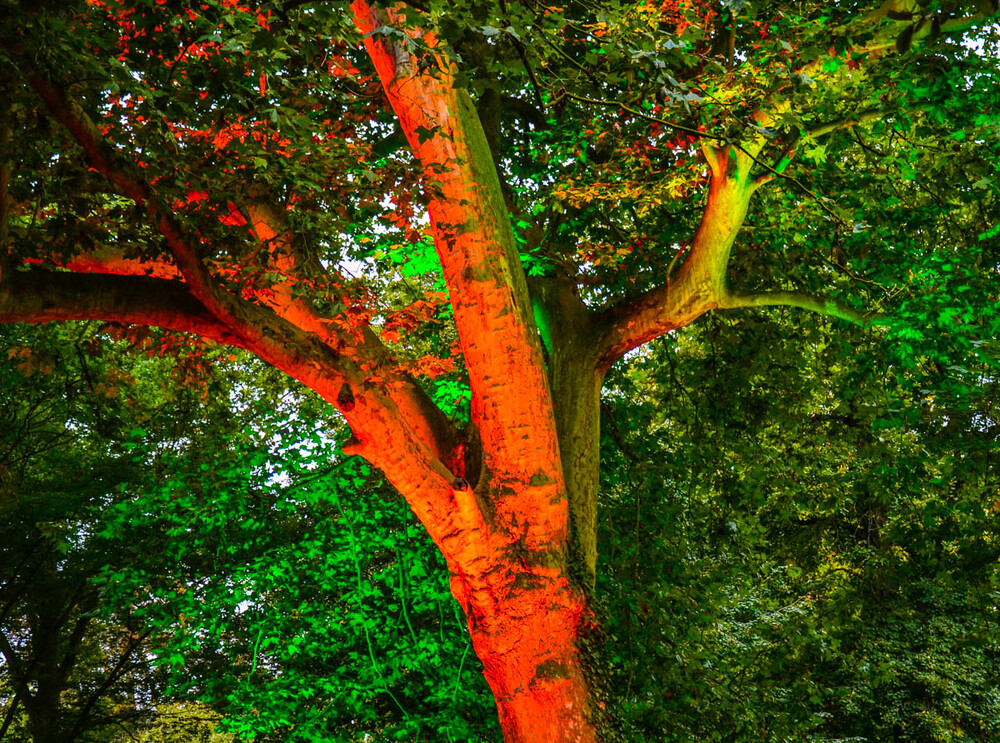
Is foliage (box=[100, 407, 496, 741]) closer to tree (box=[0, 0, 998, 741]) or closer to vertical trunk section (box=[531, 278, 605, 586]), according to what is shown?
tree (box=[0, 0, 998, 741])

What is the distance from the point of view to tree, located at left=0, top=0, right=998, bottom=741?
3.66 metres

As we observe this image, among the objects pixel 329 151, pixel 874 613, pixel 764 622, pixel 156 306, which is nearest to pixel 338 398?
pixel 156 306

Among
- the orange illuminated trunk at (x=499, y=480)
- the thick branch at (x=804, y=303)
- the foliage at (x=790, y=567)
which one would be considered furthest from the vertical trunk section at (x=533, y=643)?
the thick branch at (x=804, y=303)

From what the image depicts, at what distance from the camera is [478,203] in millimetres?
5016

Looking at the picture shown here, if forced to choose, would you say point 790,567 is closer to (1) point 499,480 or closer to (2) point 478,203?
(1) point 499,480

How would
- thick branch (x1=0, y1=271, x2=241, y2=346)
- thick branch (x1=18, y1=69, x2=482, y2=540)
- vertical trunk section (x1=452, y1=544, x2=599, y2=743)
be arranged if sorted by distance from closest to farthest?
thick branch (x1=0, y1=271, x2=241, y2=346) < thick branch (x1=18, y1=69, x2=482, y2=540) < vertical trunk section (x1=452, y1=544, x2=599, y2=743)

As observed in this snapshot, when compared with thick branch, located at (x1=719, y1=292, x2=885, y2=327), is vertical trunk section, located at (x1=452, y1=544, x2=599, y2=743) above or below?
below

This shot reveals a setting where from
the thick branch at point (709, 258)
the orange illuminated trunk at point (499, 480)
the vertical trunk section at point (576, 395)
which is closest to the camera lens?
the orange illuminated trunk at point (499, 480)

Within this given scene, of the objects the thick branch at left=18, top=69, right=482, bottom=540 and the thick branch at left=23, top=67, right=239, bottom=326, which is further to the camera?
the thick branch at left=18, top=69, right=482, bottom=540

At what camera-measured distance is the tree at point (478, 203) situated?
3.66m

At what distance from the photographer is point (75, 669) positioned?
14.5 metres

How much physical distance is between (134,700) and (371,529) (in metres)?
8.95

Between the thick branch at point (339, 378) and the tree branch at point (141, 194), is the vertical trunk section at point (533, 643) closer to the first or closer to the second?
the thick branch at point (339, 378)

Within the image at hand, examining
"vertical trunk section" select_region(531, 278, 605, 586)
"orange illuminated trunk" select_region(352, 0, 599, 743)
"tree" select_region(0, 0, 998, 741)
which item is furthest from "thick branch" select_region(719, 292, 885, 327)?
"orange illuminated trunk" select_region(352, 0, 599, 743)
